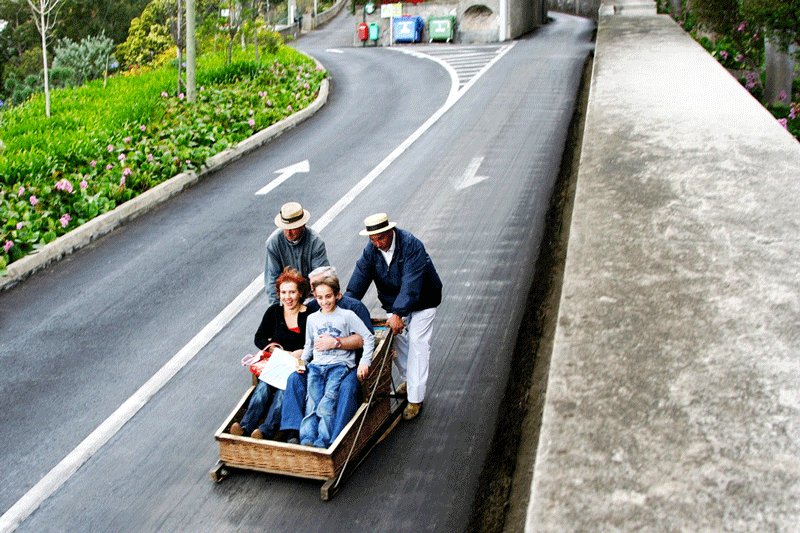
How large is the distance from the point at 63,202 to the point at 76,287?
3031mm

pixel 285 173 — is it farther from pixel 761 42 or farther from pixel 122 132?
pixel 761 42

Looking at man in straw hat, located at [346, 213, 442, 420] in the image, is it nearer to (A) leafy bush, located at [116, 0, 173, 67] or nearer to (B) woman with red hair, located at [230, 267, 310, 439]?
(B) woman with red hair, located at [230, 267, 310, 439]

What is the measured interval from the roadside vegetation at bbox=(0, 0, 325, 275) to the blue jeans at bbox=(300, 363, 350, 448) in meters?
6.96

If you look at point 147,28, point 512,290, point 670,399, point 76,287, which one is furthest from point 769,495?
point 147,28

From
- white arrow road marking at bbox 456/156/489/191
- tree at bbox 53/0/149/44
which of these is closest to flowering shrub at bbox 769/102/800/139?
white arrow road marking at bbox 456/156/489/191

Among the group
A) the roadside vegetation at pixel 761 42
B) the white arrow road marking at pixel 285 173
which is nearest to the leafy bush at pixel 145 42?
the roadside vegetation at pixel 761 42

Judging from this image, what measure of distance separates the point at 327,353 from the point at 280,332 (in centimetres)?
66

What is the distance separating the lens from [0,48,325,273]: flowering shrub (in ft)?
47.6

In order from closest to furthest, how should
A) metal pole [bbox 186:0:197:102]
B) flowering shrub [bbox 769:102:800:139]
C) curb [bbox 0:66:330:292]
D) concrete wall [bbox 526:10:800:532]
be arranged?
concrete wall [bbox 526:10:800:532] → curb [bbox 0:66:330:292] → flowering shrub [bbox 769:102:800:139] → metal pole [bbox 186:0:197:102]

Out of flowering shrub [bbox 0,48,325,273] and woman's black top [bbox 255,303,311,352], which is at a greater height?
flowering shrub [bbox 0,48,325,273]

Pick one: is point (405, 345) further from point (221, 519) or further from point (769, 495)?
point (769, 495)

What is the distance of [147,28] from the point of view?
53.2 metres

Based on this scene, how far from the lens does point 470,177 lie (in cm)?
1600

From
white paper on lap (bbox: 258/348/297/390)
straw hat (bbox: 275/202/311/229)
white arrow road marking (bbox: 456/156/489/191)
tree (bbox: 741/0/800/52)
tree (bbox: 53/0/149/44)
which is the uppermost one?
tree (bbox: 53/0/149/44)
